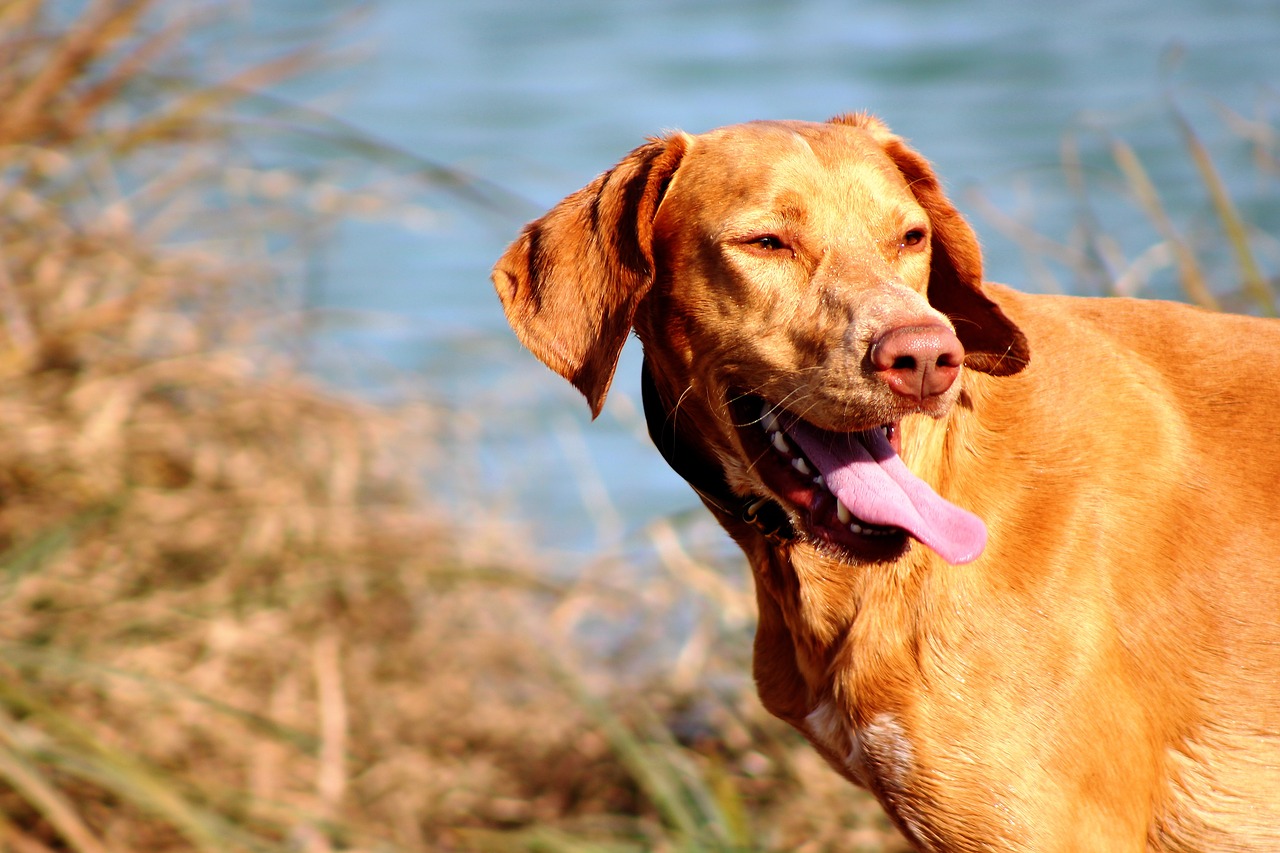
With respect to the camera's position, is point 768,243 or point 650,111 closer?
point 768,243

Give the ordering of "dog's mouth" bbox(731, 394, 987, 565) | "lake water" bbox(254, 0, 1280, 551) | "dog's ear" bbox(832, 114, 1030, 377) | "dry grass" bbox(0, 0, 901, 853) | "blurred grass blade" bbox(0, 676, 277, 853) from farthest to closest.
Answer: "lake water" bbox(254, 0, 1280, 551) < "dry grass" bbox(0, 0, 901, 853) < "blurred grass blade" bbox(0, 676, 277, 853) < "dog's ear" bbox(832, 114, 1030, 377) < "dog's mouth" bbox(731, 394, 987, 565)

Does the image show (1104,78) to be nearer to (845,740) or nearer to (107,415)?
(107,415)

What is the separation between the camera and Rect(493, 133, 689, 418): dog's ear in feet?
9.42

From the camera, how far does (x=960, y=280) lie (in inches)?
117

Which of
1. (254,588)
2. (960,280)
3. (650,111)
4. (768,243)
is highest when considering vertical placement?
(768,243)

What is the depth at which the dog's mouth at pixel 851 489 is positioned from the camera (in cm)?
263

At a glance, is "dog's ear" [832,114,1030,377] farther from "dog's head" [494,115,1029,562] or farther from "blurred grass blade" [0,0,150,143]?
"blurred grass blade" [0,0,150,143]

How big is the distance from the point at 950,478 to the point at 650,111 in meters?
13.7

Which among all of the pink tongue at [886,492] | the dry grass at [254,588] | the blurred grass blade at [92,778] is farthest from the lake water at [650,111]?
the pink tongue at [886,492]

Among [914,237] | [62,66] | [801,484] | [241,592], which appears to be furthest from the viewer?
[62,66]

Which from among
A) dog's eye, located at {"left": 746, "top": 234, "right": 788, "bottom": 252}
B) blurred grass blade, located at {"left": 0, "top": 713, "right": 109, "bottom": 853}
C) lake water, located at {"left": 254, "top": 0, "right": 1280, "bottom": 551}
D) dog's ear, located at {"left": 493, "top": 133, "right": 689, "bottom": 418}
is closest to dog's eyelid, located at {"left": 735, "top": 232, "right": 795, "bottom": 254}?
dog's eye, located at {"left": 746, "top": 234, "right": 788, "bottom": 252}

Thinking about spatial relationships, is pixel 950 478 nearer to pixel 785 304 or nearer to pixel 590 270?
pixel 785 304

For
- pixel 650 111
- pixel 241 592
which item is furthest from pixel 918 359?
pixel 650 111

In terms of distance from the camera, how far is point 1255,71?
14000mm
